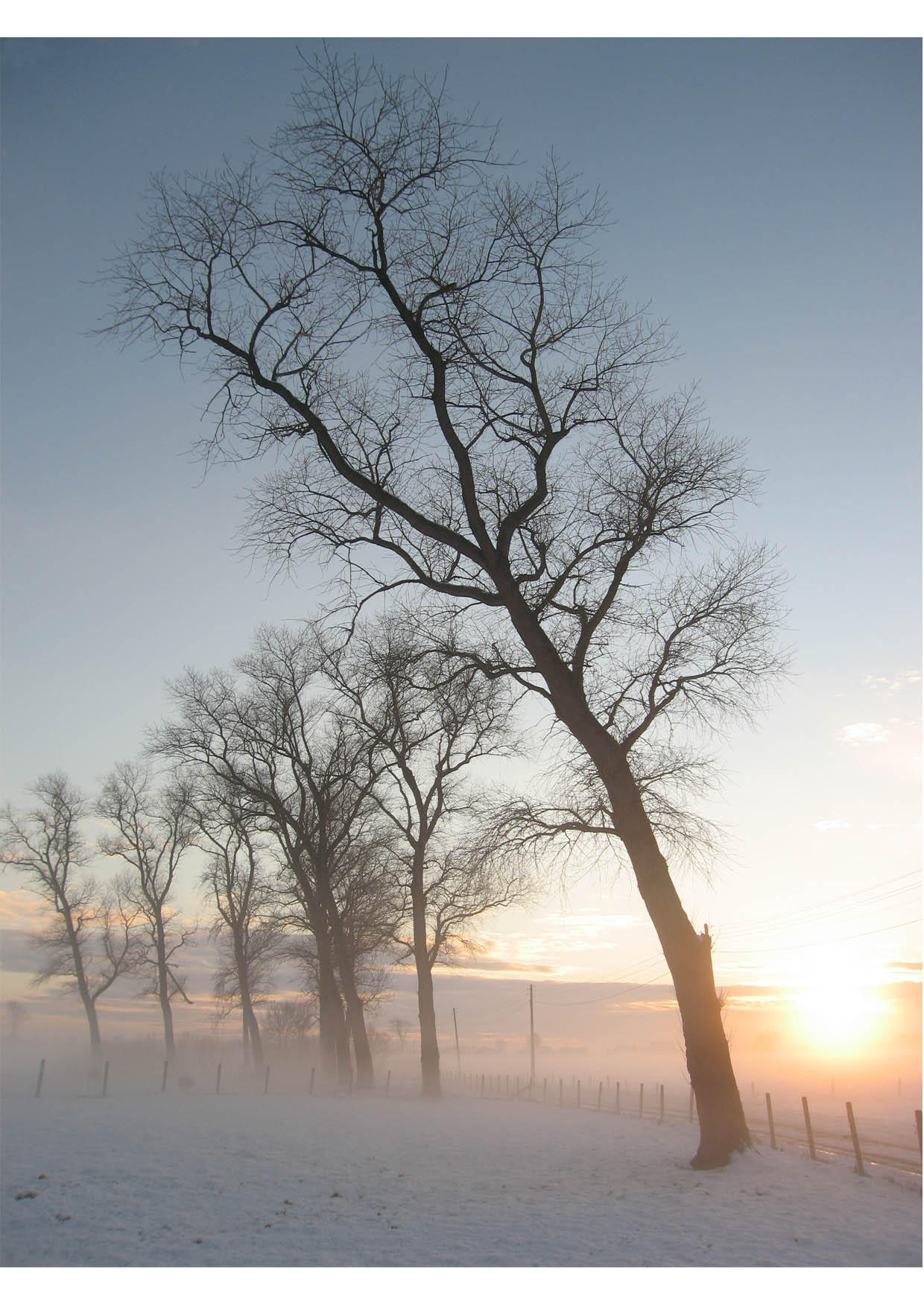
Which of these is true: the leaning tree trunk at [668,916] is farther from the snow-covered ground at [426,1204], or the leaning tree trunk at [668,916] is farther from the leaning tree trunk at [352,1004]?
the leaning tree trunk at [352,1004]

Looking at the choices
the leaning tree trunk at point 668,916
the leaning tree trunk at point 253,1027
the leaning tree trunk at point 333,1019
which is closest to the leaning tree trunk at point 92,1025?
the leaning tree trunk at point 253,1027

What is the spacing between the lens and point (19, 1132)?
15266 millimetres

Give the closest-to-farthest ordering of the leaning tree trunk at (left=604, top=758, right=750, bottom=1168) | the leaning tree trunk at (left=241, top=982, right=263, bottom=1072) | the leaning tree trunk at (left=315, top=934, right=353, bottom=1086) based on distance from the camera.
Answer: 1. the leaning tree trunk at (left=604, top=758, right=750, bottom=1168)
2. the leaning tree trunk at (left=315, top=934, right=353, bottom=1086)
3. the leaning tree trunk at (left=241, top=982, right=263, bottom=1072)

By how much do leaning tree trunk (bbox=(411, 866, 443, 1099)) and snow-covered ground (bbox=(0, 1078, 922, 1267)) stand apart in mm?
11676

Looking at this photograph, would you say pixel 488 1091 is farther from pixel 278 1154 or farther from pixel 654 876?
pixel 654 876

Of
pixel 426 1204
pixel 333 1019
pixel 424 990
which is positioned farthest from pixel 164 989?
pixel 426 1204

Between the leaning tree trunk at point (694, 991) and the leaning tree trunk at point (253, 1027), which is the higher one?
the leaning tree trunk at point (694, 991)

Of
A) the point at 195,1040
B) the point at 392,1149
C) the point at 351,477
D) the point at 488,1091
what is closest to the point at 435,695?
the point at 351,477

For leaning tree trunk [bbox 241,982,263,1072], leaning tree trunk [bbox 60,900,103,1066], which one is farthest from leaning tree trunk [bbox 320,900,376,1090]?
leaning tree trunk [bbox 60,900,103,1066]

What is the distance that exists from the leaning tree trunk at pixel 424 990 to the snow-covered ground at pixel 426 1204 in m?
11.7

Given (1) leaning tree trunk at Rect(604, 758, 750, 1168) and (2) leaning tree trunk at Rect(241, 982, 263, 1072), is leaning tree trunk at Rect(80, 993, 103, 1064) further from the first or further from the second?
(1) leaning tree trunk at Rect(604, 758, 750, 1168)

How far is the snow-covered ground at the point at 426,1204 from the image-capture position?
23.5 feet

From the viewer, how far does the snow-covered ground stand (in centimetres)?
718

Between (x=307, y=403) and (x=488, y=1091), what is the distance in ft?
155
